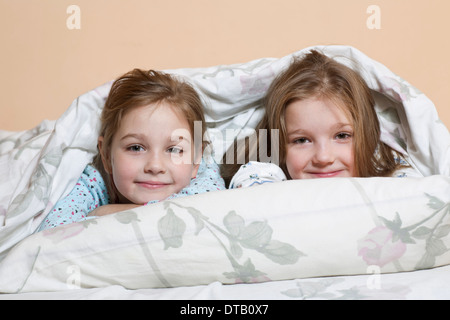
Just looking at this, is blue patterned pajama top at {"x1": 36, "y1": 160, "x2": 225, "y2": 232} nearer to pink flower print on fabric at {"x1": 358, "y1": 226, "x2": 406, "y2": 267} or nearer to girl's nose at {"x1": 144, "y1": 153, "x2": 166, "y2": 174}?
girl's nose at {"x1": 144, "y1": 153, "x2": 166, "y2": 174}

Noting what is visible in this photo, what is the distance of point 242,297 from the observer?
2.16ft

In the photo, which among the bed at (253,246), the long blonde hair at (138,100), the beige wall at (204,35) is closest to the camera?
the bed at (253,246)

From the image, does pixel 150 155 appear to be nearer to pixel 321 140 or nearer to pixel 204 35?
pixel 321 140

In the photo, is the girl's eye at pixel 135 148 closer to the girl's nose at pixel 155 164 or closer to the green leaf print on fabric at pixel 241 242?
the girl's nose at pixel 155 164

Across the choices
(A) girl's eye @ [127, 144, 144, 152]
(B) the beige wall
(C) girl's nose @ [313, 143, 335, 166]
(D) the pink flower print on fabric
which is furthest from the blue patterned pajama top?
(B) the beige wall

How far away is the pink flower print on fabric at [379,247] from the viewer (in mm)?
714

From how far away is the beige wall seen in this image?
5.48ft

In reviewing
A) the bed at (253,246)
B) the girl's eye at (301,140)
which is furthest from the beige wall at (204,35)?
the bed at (253,246)

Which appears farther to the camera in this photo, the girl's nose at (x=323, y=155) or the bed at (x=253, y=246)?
the girl's nose at (x=323, y=155)

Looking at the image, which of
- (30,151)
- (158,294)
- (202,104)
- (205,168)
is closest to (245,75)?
(202,104)

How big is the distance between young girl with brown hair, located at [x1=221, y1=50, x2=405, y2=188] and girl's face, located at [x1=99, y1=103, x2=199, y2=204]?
13 centimetres
